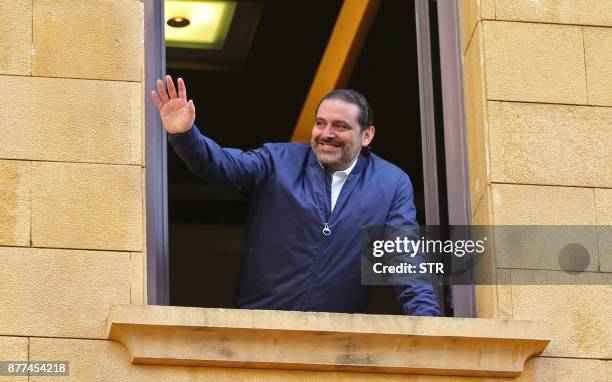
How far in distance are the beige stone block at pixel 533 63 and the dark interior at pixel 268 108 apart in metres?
3.44

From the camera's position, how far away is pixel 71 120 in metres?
8.37

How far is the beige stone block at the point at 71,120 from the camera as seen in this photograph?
27.2ft

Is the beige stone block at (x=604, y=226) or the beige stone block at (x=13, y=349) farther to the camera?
the beige stone block at (x=604, y=226)

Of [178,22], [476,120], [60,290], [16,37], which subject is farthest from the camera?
[178,22]

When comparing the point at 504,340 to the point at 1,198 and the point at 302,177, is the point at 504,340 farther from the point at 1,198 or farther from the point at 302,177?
the point at 1,198

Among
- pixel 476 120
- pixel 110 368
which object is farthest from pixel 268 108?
pixel 110 368

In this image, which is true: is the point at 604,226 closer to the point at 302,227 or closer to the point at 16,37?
the point at 302,227

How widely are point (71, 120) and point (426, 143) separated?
1881 millimetres

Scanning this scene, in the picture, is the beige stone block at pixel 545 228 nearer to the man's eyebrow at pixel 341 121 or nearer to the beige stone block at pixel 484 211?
the beige stone block at pixel 484 211

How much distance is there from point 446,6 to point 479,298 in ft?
5.32

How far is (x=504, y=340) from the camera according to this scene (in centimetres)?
821

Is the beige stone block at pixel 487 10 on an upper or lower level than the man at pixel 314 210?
upper

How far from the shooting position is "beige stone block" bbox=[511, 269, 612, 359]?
8.42 metres

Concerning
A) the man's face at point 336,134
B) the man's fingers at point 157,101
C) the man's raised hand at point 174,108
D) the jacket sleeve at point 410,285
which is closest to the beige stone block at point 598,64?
the jacket sleeve at point 410,285
